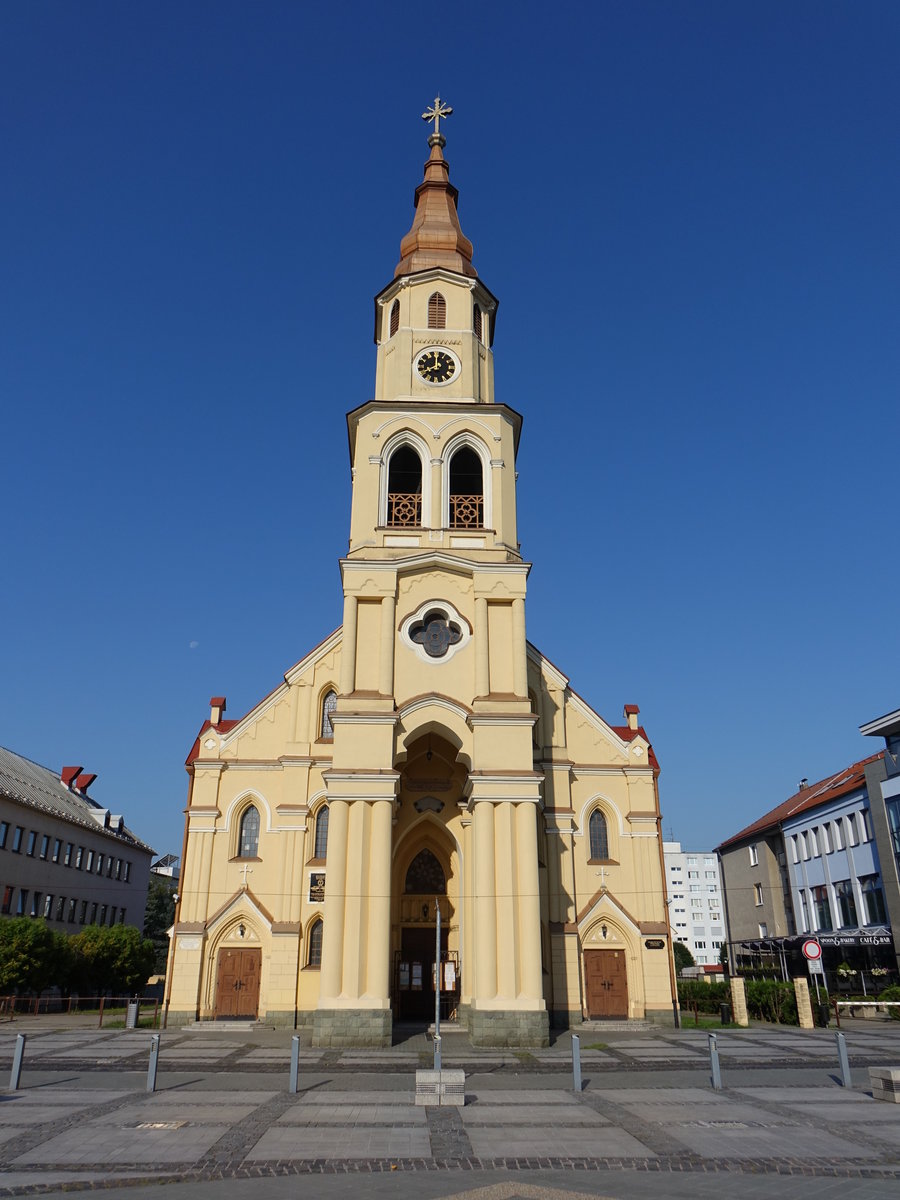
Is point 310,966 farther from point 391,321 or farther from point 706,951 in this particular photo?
point 706,951

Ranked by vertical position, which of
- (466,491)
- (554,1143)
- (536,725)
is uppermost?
(466,491)

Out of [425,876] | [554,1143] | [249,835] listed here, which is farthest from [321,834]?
[554,1143]

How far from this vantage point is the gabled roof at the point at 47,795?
156 feet

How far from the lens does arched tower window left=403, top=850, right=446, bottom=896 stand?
31969 mm

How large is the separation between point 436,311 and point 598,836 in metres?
21.1

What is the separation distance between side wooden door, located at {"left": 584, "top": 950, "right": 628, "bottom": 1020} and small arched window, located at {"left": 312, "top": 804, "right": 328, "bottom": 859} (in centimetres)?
992

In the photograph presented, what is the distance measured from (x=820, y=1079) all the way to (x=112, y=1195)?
48.7 ft

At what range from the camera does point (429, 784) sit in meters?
31.6

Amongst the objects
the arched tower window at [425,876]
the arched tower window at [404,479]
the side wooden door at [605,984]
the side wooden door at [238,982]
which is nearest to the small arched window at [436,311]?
the arched tower window at [404,479]

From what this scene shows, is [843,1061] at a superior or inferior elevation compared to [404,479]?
inferior

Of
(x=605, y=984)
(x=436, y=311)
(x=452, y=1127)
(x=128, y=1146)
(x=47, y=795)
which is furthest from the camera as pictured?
(x=47, y=795)

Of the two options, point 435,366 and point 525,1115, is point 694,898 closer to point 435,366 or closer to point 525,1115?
point 435,366

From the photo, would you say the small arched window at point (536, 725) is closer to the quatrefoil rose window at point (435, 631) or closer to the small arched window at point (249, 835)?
the quatrefoil rose window at point (435, 631)

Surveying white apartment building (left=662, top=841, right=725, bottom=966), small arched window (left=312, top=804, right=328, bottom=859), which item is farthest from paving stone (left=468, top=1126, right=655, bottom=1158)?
white apartment building (left=662, top=841, right=725, bottom=966)
